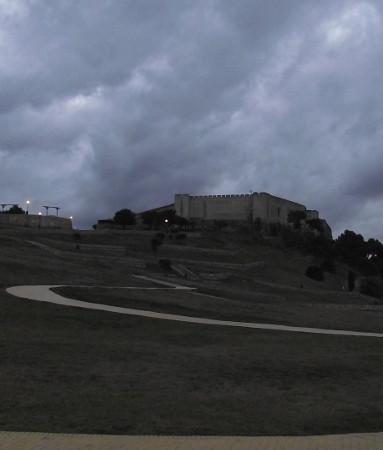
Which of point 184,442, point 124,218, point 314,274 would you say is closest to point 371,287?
point 314,274

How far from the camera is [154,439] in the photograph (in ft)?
23.9

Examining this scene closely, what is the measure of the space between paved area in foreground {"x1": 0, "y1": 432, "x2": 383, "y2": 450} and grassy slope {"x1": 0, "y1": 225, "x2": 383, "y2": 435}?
385mm

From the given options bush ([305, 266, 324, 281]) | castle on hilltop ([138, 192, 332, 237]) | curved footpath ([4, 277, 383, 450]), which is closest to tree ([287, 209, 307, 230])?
castle on hilltop ([138, 192, 332, 237])

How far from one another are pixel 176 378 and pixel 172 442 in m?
4.16

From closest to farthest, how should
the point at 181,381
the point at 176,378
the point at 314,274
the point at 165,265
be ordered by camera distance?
the point at 181,381, the point at 176,378, the point at 165,265, the point at 314,274

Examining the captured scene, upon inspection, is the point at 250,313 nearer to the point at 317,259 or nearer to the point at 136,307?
the point at 136,307

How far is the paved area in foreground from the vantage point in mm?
6844

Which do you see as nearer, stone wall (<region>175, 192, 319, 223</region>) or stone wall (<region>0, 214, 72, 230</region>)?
stone wall (<region>0, 214, 72, 230</region>)

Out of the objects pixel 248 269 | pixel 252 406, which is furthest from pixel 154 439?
pixel 248 269

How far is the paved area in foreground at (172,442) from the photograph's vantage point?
6844 mm

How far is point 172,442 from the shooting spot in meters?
7.16

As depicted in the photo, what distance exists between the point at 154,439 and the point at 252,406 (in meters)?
2.52

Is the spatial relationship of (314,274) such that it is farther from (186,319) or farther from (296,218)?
(186,319)

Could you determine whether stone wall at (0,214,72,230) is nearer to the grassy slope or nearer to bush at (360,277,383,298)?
bush at (360,277,383,298)
